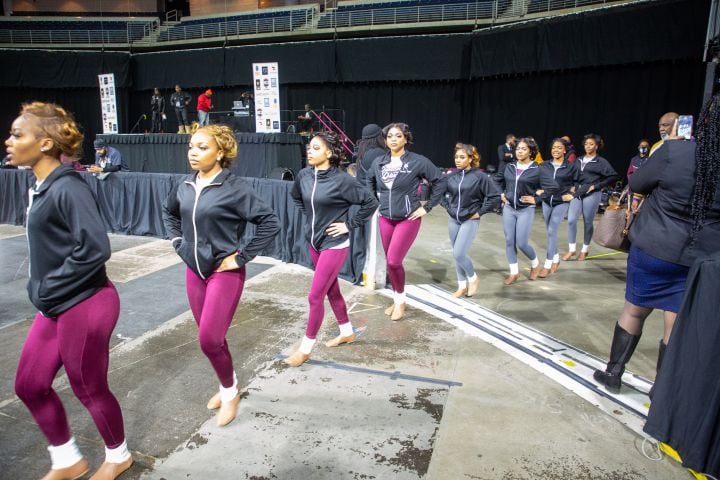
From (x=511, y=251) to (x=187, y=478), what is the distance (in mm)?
4802

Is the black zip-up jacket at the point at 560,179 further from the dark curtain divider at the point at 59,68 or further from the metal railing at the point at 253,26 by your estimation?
the dark curtain divider at the point at 59,68

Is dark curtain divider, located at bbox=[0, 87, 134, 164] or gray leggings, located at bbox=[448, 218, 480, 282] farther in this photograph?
dark curtain divider, located at bbox=[0, 87, 134, 164]

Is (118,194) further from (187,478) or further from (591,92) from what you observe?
(591,92)

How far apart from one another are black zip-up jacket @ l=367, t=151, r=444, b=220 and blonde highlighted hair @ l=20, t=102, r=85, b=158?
286 cm

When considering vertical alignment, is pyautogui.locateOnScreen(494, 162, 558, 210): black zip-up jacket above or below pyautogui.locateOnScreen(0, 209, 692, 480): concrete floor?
above

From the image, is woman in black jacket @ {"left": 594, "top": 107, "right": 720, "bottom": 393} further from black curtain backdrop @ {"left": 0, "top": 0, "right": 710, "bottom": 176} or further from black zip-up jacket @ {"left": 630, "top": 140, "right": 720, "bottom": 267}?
black curtain backdrop @ {"left": 0, "top": 0, "right": 710, "bottom": 176}

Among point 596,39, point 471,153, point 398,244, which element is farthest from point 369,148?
point 596,39

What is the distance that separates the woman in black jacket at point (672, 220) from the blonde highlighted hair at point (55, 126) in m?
2.99

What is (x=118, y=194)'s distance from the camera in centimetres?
914

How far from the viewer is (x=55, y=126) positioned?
2166 millimetres

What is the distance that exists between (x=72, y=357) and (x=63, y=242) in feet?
1.62

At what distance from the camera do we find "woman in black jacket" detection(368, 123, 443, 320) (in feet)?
15.2

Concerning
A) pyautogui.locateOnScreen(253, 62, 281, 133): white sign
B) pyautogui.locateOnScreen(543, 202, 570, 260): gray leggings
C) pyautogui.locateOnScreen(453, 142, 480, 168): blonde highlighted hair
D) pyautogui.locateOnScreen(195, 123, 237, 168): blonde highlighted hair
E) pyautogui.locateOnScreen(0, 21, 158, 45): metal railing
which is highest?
pyautogui.locateOnScreen(0, 21, 158, 45): metal railing

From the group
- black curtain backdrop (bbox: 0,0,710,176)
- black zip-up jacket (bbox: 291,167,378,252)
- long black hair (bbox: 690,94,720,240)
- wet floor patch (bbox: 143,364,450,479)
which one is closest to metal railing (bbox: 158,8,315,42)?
black curtain backdrop (bbox: 0,0,710,176)
